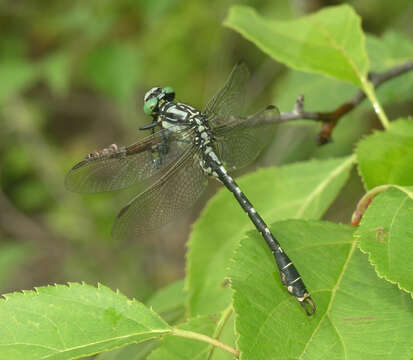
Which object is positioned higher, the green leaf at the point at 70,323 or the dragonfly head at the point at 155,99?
the dragonfly head at the point at 155,99

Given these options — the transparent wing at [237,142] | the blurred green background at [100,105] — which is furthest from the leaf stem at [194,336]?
the blurred green background at [100,105]

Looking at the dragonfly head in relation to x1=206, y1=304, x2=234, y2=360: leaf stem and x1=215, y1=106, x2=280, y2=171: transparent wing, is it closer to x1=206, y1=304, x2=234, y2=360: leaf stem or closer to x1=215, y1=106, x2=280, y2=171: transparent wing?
x1=215, y1=106, x2=280, y2=171: transparent wing

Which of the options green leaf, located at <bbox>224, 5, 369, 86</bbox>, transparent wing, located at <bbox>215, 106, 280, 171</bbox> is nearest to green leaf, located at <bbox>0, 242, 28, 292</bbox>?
transparent wing, located at <bbox>215, 106, 280, 171</bbox>

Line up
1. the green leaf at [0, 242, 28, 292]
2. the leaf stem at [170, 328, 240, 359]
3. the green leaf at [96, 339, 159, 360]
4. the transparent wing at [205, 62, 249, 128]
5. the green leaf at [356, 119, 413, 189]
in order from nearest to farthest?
1. the leaf stem at [170, 328, 240, 359]
2. the green leaf at [356, 119, 413, 189]
3. the green leaf at [96, 339, 159, 360]
4. the transparent wing at [205, 62, 249, 128]
5. the green leaf at [0, 242, 28, 292]

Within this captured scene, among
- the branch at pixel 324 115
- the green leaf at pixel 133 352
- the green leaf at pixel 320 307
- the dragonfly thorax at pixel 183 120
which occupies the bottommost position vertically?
the green leaf at pixel 320 307

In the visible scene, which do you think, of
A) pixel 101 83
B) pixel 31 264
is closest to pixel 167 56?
pixel 101 83

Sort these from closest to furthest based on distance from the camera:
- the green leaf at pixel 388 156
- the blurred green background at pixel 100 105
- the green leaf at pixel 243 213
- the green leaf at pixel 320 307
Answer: the green leaf at pixel 320 307 < the green leaf at pixel 388 156 < the green leaf at pixel 243 213 < the blurred green background at pixel 100 105

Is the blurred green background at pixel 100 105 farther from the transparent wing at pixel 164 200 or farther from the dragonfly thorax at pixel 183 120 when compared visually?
the transparent wing at pixel 164 200
